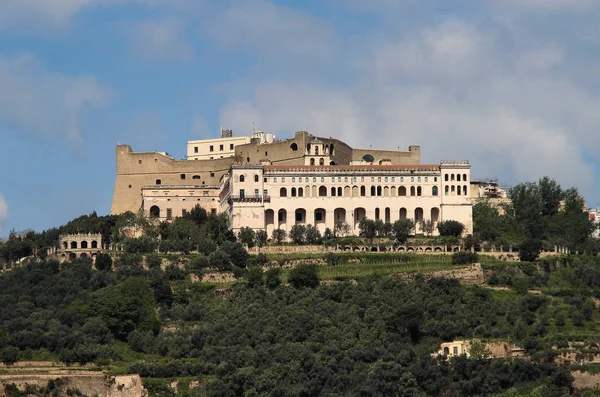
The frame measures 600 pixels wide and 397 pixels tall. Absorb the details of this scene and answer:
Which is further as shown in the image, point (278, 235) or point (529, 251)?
point (278, 235)

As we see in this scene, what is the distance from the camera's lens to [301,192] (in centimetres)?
Answer: 9844

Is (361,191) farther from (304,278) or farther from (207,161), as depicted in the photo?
(207,161)

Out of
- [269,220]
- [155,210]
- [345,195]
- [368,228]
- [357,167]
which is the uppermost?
[357,167]

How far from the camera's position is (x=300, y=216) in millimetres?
98500

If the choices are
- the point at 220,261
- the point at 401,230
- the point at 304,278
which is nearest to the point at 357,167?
the point at 401,230

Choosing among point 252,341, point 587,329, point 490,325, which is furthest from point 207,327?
point 587,329

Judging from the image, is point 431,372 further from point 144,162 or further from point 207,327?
point 144,162

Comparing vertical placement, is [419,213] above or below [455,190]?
below

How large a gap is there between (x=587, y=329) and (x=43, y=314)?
2834cm

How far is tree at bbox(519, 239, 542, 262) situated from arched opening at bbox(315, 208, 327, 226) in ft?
42.3

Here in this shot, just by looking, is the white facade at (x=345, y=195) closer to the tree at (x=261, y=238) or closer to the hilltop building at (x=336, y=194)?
the hilltop building at (x=336, y=194)

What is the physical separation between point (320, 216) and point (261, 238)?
4661 mm

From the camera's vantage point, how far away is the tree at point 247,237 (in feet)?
312

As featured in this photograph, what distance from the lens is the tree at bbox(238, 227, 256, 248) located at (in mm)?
95062
